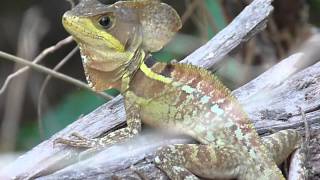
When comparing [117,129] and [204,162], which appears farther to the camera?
[117,129]

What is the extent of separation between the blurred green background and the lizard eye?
1.26 metres

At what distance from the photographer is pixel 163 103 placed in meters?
2.89

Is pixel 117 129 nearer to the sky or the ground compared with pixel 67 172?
nearer to the sky

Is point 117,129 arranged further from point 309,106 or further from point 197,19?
point 197,19

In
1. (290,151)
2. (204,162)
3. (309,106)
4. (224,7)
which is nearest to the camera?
(204,162)

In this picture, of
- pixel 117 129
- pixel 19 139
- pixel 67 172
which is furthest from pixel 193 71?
pixel 19 139

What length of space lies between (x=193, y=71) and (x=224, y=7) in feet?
5.41

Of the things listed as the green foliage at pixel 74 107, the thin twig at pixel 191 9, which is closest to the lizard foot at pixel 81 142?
the green foliage at pixel 74 107

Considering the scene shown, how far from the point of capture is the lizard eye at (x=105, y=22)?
2797mm

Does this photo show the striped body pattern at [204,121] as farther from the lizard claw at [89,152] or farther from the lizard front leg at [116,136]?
the lizard claw at [89,152]

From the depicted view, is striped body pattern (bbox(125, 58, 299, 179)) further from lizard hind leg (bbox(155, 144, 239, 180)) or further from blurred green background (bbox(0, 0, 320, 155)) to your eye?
blurred green background (bbox(0, 0, 320, 155))

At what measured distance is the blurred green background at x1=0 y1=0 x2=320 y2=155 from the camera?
441 centimetres

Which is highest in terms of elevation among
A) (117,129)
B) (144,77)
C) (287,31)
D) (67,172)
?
(287,31)

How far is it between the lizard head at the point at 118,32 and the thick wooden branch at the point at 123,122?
0.61 feet
